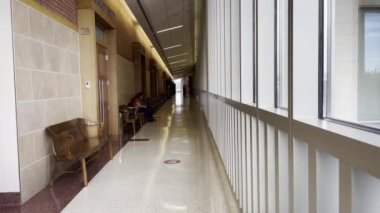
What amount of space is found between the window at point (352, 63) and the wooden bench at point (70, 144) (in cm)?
353

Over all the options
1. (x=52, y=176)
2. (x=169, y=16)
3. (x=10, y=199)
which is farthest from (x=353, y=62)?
(x=169, y=16)

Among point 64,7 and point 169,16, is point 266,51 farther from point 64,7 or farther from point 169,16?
point 169,16

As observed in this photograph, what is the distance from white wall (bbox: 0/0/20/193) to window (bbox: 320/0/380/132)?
10.9ft

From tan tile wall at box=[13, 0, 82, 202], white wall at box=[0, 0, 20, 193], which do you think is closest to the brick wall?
tan tile wall at box=[13, 0, 82, 202]

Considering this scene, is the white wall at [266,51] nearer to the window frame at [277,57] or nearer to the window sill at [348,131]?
the window frame at [277,57]

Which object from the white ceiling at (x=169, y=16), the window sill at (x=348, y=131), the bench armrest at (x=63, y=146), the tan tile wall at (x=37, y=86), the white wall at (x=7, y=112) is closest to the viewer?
the window sill at (x=348, y=131)

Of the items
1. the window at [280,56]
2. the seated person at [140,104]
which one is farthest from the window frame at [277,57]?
the seated person at [140,104]

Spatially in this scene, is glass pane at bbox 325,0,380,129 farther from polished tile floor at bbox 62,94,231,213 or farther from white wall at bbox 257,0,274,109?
polished tile floor at bbox 62,94,231,213

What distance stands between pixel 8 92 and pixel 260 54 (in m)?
2.82

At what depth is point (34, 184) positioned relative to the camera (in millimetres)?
3918

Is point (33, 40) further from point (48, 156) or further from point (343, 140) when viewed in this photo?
point (343, 140)

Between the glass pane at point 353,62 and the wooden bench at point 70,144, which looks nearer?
the glass pane at point 353,62

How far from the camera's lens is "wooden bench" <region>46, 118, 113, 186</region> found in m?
4.21

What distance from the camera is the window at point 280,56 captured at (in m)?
2.18
